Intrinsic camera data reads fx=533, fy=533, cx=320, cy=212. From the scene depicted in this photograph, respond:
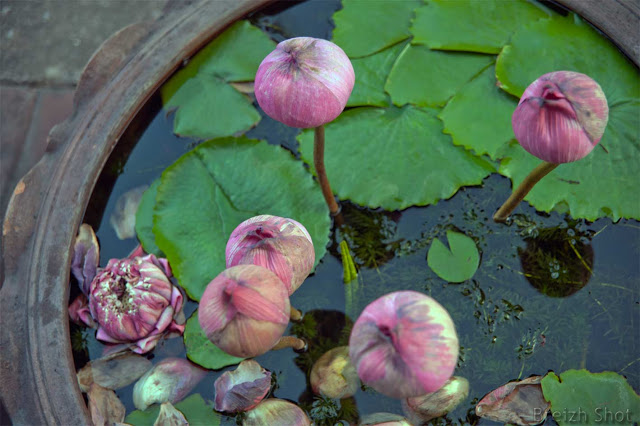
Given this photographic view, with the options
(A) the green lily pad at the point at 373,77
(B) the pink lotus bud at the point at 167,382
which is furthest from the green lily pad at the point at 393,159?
(B) the pink lotus bud at the point at 167,382

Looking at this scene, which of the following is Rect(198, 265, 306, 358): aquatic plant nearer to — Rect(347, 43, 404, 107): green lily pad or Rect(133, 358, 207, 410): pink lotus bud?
Rect(133, 358, 207, 410): pink lotus bud

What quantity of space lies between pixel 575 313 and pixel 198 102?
22.7 inches

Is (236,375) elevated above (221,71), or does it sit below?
below

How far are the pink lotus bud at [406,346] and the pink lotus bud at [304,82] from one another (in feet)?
0.66

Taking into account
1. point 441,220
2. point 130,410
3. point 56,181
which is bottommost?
point 130,410

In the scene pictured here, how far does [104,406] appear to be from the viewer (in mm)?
623

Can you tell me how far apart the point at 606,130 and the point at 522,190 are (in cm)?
17

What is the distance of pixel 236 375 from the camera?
0.60 metres

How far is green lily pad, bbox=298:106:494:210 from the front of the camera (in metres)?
0.70

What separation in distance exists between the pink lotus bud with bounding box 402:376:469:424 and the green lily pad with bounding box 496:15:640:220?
25 cm

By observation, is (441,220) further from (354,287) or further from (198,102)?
(198,102)

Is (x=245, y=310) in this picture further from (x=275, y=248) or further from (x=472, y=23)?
(x=472, y=23)

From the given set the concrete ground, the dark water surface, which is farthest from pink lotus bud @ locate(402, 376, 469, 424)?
the concrete ground

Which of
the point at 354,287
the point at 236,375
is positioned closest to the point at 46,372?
the point at 236,375
